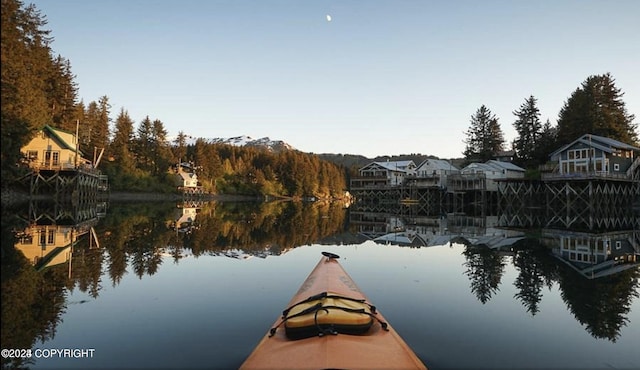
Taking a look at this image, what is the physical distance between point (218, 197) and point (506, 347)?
76296mm

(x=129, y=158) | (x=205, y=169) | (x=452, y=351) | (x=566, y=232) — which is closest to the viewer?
(x=452, y=351)

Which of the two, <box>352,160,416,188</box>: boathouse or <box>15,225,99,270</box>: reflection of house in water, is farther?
<box>352,160,416,188</box>: boathouse

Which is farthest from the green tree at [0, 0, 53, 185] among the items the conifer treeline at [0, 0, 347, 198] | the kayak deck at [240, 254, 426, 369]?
the kayak deck at [240, 254, 426, 369]

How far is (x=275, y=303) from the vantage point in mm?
7680

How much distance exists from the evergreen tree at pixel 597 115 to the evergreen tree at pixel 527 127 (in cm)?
429

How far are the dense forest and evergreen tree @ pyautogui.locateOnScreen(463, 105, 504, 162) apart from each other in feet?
0.57

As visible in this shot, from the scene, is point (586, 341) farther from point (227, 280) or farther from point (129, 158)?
point (129, 158)

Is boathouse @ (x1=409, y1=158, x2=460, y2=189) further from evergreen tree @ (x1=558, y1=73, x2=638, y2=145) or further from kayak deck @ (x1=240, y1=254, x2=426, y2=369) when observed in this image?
kayak deck @ (x1=240, y1=254, x2=426, y2=369)

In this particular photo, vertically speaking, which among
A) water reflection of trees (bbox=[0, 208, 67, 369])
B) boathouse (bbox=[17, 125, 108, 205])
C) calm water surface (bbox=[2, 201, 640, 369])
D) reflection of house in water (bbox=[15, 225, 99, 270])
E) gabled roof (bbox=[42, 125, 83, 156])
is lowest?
calm water surface (bbox=[2, 201, 640, 369])

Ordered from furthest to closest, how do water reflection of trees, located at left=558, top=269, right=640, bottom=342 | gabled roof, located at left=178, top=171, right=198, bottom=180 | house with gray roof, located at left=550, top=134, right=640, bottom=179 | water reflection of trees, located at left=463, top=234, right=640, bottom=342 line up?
gabled roof, located at left=178, top=171, right=198, bottom=180 → house with gray roof, located at left=550, top=134, right=640, bottom=179 → water reflection of trees, located at left=463, top=234, right=640, bottom=342 → water reflection of trees, located at left=558, top=269, right=640, bottom=342

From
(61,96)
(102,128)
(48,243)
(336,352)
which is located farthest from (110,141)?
(336,352)

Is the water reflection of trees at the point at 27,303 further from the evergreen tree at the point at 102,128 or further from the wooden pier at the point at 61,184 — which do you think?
the evergreen tree at the point at 102,128

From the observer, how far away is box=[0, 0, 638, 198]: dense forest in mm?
23703

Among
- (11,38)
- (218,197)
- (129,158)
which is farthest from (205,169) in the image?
(11,38)
